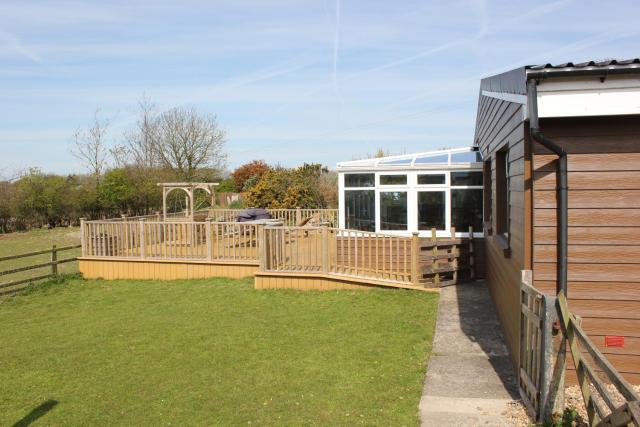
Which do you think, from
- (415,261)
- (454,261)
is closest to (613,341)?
(415,261)

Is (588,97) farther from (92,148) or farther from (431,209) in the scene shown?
(92,148)

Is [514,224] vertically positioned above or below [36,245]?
above

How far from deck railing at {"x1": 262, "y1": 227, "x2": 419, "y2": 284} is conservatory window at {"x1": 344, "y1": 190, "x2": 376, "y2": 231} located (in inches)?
39.6

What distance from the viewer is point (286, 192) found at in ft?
71.3

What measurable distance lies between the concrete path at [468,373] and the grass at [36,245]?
36.2 ft

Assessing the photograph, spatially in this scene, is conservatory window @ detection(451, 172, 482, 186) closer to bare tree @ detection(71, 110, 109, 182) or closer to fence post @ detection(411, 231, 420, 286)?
fence post @ detection(411, 231, 420, 286)

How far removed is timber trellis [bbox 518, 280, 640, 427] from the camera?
347 cm

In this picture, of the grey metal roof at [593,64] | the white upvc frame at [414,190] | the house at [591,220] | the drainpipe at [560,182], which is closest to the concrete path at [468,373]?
the house at [591,220]

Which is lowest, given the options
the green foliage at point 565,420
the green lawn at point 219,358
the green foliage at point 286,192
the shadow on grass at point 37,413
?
the shadow on grass at point 37,413

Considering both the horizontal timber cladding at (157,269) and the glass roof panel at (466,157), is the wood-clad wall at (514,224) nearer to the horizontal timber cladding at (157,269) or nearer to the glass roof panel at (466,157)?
the glass roof panel at (466,157)

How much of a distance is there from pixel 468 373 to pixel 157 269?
9.04 metres

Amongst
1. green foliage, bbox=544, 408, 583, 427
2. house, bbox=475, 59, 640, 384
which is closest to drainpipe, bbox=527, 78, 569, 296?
house, bbox=475, 59, 640, 384

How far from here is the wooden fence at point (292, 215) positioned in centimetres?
1662

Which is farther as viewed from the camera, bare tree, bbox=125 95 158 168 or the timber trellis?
bare tree, bbox=125 95 158 168
